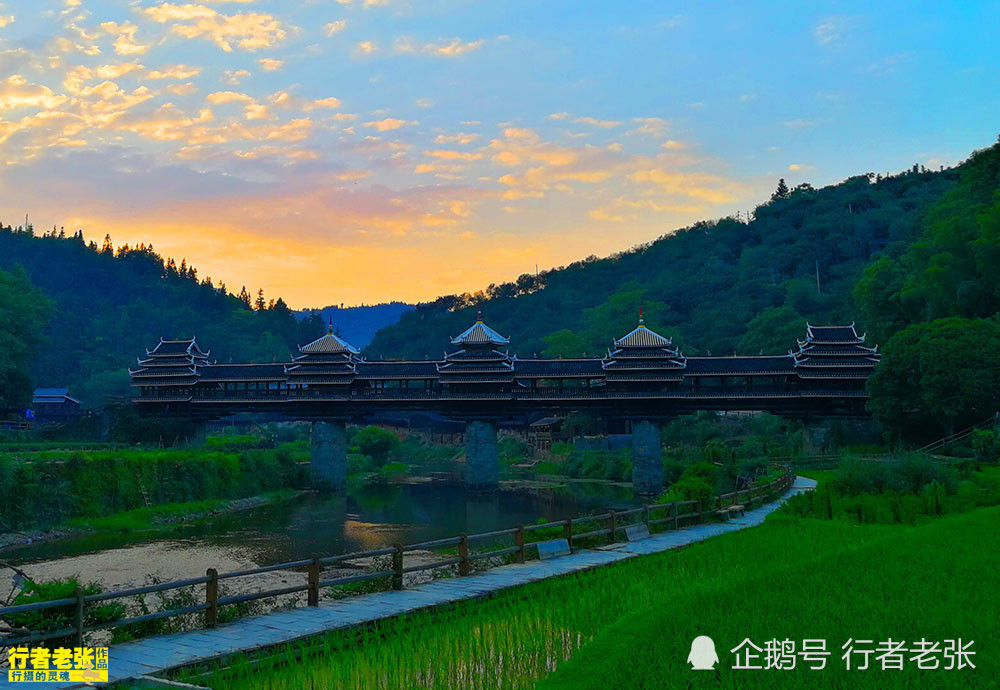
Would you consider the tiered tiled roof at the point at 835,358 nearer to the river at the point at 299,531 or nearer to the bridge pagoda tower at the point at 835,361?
the bridge pagoda tower at the point at 835,361

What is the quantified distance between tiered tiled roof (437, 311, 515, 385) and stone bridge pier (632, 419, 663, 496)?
935cm

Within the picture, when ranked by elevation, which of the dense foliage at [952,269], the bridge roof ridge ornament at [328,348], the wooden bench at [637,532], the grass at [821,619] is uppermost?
the dense foliage at [952,269]

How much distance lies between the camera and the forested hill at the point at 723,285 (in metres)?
101

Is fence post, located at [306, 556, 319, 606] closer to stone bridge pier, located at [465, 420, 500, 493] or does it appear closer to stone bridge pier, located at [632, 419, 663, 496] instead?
stone bridge pier, located at [632, 419, 663, 496]

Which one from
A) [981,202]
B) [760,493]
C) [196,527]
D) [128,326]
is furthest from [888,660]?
[128,326]

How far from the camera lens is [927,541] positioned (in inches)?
613

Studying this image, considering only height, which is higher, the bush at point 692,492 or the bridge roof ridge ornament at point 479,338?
the bridge roof ridge ornament at point 479,338

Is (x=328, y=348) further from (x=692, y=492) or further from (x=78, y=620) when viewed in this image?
(x=78, y=620)

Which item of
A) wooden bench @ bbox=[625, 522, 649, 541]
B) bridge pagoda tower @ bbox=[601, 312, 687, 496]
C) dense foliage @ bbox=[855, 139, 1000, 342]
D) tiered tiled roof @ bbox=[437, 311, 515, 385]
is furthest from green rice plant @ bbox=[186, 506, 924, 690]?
dense foliage @ bbox=[855, 139, 1000, 342]

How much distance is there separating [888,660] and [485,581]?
29.5 ft

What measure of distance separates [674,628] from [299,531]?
31.3 metres

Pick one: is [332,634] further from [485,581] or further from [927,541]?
[927,541]

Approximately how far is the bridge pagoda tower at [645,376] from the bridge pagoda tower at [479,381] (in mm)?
7284

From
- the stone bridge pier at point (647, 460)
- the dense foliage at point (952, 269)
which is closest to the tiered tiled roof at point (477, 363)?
the stone bridge pier at point (647, 460)
